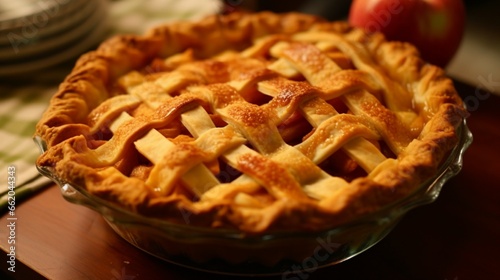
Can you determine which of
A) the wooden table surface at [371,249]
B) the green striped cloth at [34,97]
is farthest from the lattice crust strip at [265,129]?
the green striped cloth at [34,97]

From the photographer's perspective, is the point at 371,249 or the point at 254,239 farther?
the point at 371,249

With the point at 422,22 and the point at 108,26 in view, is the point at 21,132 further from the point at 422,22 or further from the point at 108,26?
the point at 422,22

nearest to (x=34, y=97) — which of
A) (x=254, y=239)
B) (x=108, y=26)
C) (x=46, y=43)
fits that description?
(x=46, y=43)

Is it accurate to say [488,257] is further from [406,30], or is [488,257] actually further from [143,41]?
[143,41]

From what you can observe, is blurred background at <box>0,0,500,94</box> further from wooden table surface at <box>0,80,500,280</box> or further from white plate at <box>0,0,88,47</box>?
wooden table surface at <box>0,80,500,280</box>

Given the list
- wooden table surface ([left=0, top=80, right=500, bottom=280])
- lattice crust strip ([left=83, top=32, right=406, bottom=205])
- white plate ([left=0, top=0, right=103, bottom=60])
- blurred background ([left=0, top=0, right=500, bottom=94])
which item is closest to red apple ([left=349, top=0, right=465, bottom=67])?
blurred background ([left=0, top=0, right=500, bottom=94])

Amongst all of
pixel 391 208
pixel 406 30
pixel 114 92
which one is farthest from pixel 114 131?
pixel 406 30
